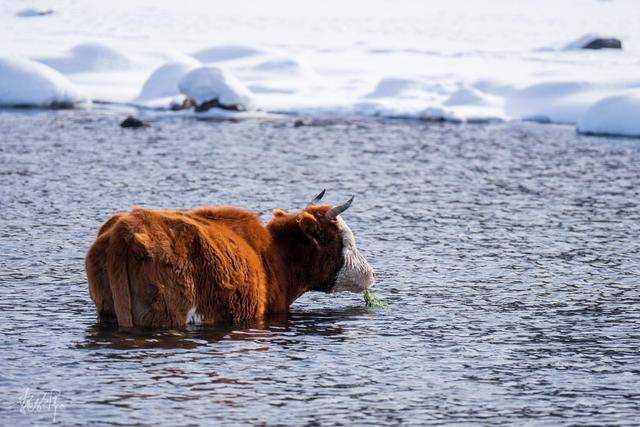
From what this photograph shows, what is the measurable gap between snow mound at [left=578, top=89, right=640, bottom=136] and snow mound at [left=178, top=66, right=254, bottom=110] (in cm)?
944

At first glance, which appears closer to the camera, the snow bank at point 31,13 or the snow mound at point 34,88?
the snow mound at point 34,88

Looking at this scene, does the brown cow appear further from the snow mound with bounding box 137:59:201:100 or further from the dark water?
the snow mound with bounding box 137:59:201:100

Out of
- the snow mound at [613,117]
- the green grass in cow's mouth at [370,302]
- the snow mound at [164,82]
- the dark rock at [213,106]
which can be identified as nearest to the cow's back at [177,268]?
the green grass in cow's mouth at [370,302]

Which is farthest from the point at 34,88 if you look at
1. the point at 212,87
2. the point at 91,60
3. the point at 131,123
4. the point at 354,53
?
the point at 354,53

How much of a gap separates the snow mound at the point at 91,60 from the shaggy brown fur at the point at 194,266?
29870 millimetres

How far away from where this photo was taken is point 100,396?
782 centimetres

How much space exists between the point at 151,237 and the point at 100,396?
1.71 m

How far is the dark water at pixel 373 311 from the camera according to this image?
791 cm

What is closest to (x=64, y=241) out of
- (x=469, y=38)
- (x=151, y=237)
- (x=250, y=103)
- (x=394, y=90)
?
(x=151, y=237)

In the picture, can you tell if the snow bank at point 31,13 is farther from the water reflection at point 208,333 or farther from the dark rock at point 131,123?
the water reflection at point 208,333

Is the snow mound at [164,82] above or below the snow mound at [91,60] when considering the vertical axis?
below

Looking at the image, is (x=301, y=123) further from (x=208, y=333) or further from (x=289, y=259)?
(x=208, y=333)

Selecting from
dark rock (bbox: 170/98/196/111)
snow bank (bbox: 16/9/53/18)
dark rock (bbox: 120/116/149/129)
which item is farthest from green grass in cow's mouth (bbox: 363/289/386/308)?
snow bank (bbox: 16/9/53/18)

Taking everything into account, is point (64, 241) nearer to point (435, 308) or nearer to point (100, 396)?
point (435, 308)
